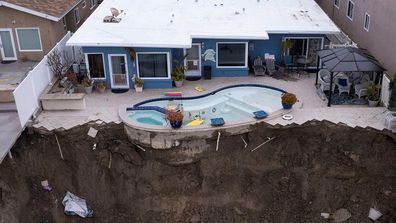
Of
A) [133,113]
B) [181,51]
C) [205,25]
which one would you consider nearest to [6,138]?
[133,113]

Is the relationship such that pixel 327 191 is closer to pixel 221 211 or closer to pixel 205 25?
pixel 221 211

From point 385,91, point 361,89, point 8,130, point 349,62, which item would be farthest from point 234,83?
point 8,130

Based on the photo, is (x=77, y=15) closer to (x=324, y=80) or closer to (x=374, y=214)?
(x=324, y=80)

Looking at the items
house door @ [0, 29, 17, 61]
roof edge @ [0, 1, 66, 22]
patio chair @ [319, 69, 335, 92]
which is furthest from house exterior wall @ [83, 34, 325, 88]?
house door @ [0, 29, 17, 61]

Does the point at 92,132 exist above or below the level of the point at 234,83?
below

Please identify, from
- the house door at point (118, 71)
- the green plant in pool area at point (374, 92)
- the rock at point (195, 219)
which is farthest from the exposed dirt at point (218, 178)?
the house door at point (118, 71)

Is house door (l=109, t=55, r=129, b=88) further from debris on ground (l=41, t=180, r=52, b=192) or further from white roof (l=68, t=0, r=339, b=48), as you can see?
debris on ground (l=41, t=180, r=52, b=192)

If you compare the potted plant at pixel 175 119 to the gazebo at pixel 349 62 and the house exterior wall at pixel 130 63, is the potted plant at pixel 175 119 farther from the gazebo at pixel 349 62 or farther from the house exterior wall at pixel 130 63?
the gazebo at pixel 349 62
